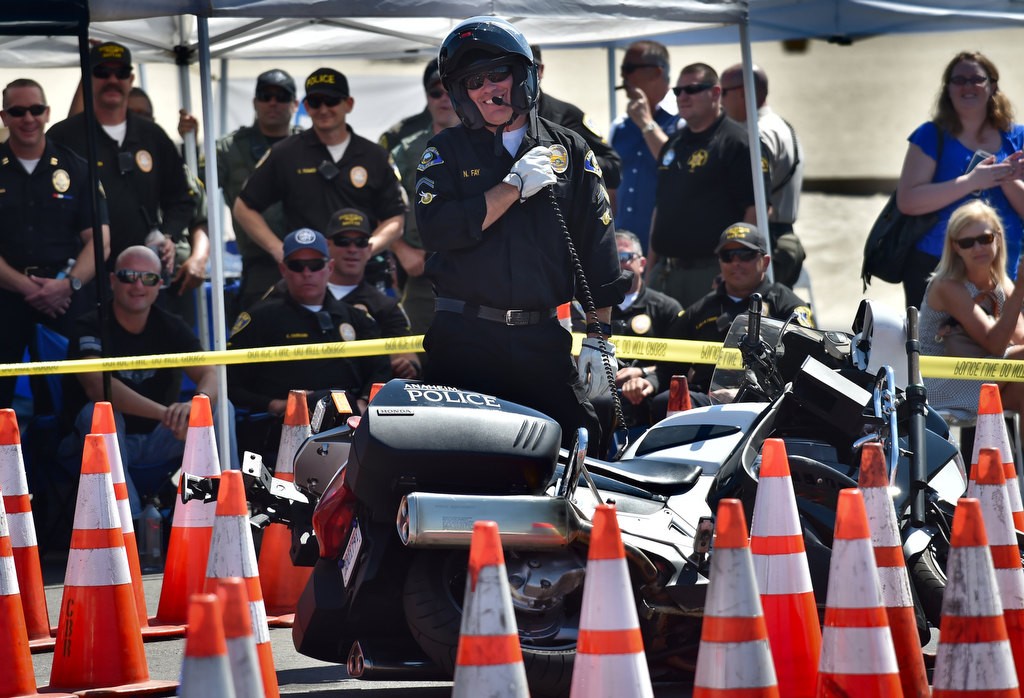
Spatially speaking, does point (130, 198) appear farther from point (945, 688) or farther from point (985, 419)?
point (945, 688)

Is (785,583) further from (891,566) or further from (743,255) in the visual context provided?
(743,255)

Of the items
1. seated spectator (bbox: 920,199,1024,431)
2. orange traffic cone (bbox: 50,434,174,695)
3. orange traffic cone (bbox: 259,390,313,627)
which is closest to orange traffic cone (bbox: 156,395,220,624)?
orange traffic cone (bbox: 259,390,313,627)

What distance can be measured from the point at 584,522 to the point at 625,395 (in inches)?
159

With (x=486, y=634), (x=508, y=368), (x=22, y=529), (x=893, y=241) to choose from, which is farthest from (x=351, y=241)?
(x=486, y=634)

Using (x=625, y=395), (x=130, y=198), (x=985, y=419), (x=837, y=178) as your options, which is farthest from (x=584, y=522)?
(x=837, y=178)

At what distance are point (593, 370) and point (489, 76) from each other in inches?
39.4

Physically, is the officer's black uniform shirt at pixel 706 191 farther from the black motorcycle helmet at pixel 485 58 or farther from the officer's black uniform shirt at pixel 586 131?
the black motorcycle helmet at pixel 485 58

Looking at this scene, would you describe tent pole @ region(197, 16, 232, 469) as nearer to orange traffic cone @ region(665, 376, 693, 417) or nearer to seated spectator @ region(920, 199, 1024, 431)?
orange traffic cone @ region(665, 376, 693, 417)

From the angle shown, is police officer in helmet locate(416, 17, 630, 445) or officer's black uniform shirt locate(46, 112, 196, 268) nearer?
police officer in helmet locate(416, 17, 630, 445)

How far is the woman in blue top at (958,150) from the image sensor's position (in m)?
9.22

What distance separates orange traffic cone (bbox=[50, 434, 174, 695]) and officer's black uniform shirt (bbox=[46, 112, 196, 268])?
4316 millimetres

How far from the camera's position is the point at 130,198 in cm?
977

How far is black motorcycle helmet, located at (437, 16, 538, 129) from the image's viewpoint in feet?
17.6

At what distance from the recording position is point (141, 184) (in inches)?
388
